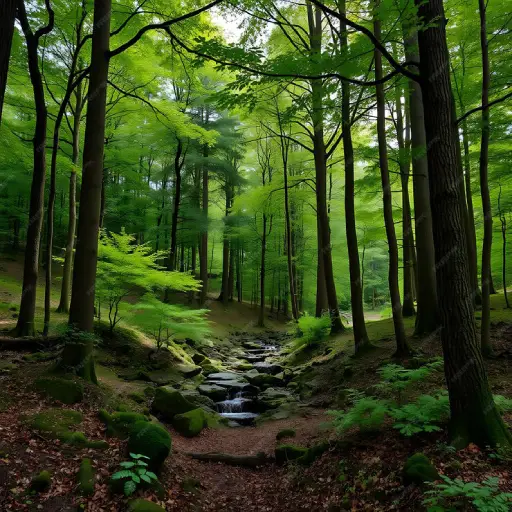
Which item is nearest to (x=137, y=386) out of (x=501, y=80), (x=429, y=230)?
(x=429, y=230)

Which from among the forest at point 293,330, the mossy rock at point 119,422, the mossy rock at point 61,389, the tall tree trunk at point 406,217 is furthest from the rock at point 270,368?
the mossy rock at point 61,389

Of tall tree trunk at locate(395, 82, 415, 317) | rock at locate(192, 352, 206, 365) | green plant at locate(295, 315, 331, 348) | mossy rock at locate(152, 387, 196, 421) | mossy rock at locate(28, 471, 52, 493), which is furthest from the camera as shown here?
rock at locate(192, 352, 206, 365)

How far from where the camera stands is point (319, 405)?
330 inches

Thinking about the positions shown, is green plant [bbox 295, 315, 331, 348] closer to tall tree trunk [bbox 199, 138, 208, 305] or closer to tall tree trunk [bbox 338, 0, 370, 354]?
tall tree trunk [bbox 338, 0, 370, 354]

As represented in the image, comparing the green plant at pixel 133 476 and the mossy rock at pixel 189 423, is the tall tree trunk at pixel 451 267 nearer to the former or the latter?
the green plant at pixel 133 476

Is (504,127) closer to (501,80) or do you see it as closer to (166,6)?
(501,80)

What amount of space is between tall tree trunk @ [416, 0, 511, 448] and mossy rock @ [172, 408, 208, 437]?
199 inches

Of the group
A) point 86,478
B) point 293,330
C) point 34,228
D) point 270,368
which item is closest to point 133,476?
point 86,478

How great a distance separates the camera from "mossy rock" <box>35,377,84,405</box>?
556cm

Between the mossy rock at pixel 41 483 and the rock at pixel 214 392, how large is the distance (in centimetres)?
643

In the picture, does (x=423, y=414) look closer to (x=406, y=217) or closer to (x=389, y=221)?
(x=389, y=221)

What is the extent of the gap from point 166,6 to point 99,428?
9326 millimetres

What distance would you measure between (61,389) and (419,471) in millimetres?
5168

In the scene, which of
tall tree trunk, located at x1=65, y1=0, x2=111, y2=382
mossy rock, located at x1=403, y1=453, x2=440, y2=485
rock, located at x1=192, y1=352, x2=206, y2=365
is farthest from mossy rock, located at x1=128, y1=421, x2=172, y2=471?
rock, located at x1=192, y1=352, x2=206, y2=365
